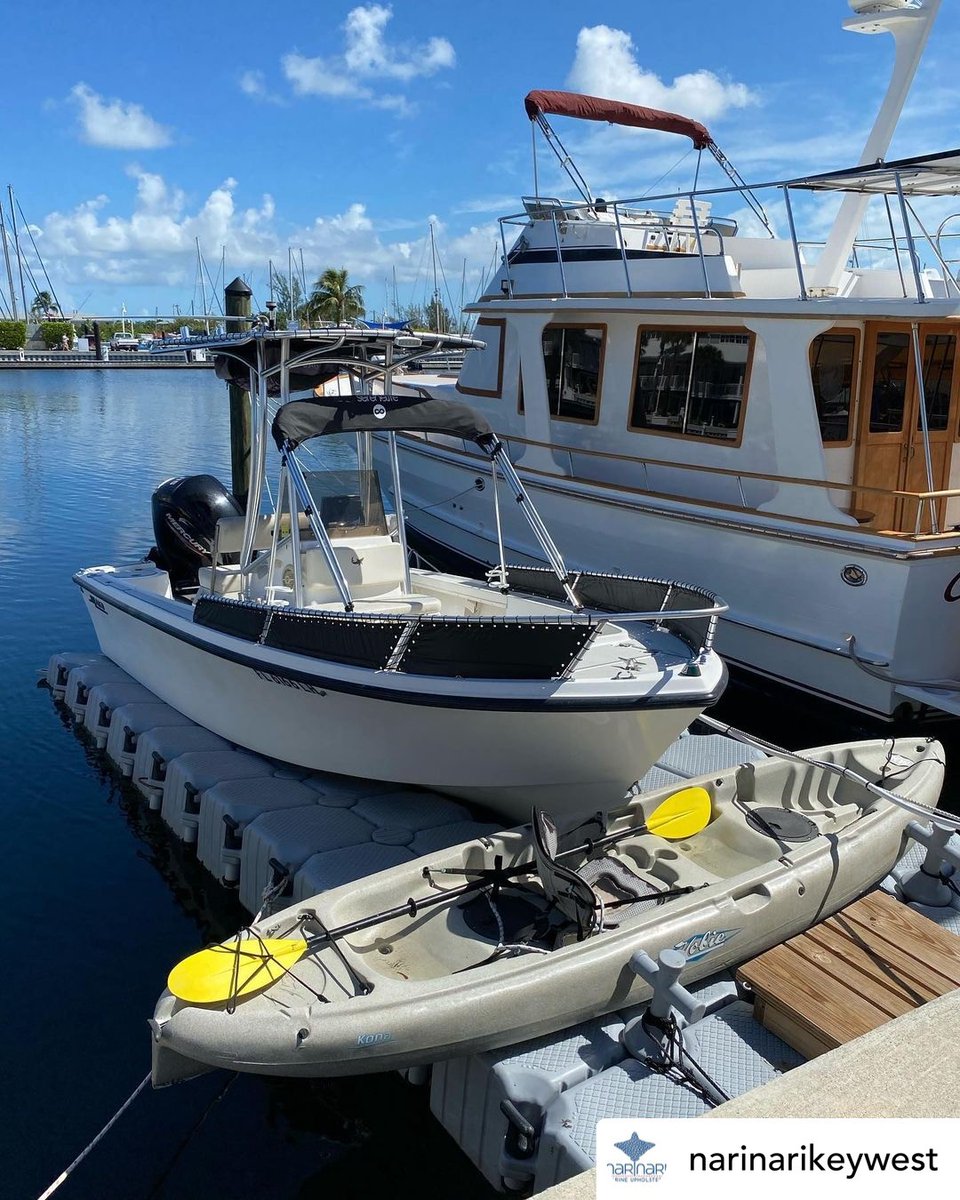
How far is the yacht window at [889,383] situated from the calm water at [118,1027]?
292cm

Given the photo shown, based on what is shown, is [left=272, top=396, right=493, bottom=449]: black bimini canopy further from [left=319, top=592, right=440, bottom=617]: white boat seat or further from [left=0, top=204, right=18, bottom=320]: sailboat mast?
[left=0, top=204, right=18, bottom=320]: sailboat mast

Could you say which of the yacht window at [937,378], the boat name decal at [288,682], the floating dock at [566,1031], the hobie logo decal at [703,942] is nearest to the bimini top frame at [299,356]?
the boat name decal at [288,682]

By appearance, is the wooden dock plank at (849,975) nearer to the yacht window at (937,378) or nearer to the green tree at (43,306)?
the yacht window at (937,378)

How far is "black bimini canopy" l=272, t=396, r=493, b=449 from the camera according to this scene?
6238mm

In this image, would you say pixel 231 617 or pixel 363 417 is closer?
pixel 363 417

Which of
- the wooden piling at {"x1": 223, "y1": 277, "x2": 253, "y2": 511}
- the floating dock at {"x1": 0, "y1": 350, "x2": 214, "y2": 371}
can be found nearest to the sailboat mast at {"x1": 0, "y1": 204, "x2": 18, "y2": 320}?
the floating dock at {"x1": 0, "y1": 350, "x2": 214, "y2": 371}

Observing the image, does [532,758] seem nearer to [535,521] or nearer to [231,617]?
[535,521]

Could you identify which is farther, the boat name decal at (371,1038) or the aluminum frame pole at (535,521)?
the aluminum frame pole at (535,521)

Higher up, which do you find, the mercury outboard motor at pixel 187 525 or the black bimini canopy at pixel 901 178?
the black bimini canopy at pixel 901 178

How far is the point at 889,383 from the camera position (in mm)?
8695

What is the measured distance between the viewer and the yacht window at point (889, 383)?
857 cm

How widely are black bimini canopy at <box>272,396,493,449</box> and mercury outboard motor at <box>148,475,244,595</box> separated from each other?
2.83m

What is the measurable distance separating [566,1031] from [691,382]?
23.4ft

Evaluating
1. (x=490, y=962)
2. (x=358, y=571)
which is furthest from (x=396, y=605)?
(x=490, y=962)
